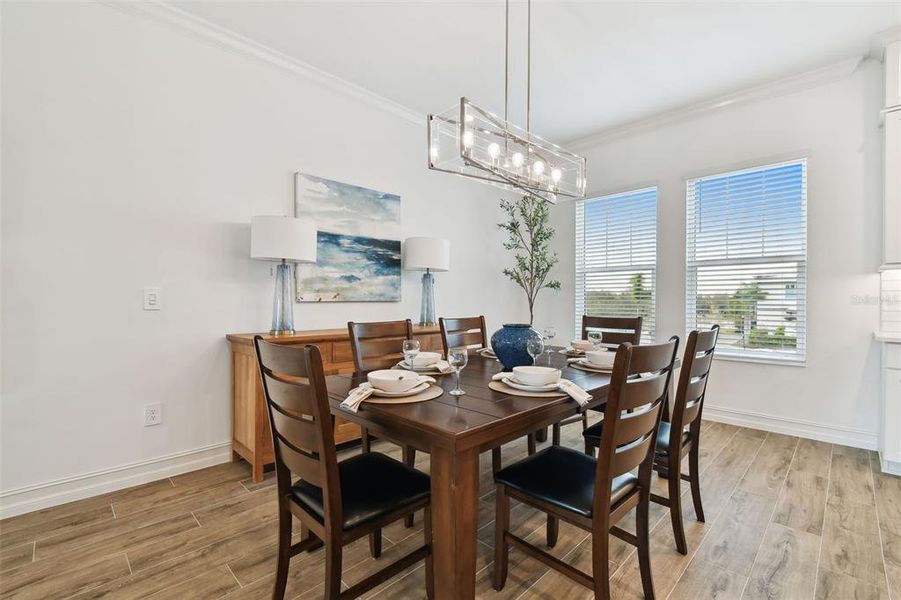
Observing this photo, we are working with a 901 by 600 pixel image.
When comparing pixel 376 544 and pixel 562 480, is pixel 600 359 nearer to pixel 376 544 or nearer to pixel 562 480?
pixel 562 480

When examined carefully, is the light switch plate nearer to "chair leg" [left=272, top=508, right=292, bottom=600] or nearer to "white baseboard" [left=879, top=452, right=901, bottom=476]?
"chair leg" [left=272, top=508, right=292, bottom=600]

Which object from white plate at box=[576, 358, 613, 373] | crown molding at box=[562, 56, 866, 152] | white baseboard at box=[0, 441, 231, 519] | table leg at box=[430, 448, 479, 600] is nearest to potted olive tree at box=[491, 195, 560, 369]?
crown molding at box=[562, 56, 866, 152]

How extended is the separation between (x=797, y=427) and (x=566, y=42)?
11.4 feet

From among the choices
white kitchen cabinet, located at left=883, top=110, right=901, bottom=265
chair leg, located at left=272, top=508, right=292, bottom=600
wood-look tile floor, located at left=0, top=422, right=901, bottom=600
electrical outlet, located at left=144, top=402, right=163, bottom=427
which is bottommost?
wood-look tile floor, located at left=0, top=422, right=901, bottom=600

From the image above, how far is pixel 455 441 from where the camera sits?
1095mm

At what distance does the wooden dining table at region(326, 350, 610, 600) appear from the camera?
1.16 meters

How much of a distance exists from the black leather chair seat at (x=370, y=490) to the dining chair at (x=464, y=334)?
104cm

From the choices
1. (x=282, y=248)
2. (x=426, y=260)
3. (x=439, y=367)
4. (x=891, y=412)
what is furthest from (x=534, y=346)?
(x=891, y=412)

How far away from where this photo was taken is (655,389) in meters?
1.37

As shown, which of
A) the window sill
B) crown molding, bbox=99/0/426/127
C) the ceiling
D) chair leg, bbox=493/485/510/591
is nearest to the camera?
chair leg, bbox=493/485/510/591

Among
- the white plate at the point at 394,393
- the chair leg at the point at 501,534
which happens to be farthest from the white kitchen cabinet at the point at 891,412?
the white plate at the point at 394,393

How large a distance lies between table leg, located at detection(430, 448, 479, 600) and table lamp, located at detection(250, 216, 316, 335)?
6.12ft

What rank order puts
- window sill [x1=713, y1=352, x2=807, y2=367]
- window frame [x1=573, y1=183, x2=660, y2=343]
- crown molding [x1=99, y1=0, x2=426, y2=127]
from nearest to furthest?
crown molding [x1=99, y1=0, x2=426, y2=127]
window sill [x1=713, y1=352, x2=807, y2=367]
window frame [x1=573, y1=183, x2=660, y2=343]

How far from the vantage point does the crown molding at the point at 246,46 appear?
2.42 m
